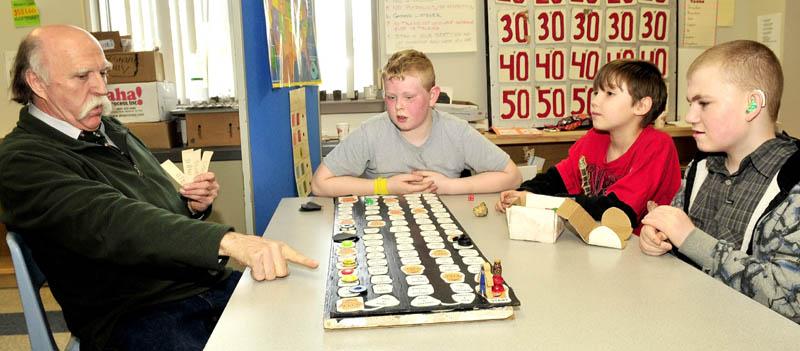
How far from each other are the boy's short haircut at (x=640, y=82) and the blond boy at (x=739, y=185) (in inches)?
19.5

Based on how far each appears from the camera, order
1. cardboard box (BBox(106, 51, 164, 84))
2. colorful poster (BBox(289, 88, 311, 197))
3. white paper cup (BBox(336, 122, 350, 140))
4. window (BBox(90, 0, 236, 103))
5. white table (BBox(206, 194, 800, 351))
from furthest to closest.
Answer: window (BBox(90, 0, 236, 103))
white paper cup (BBox(336, 122, 350, 140))
cardboard box (BBox(106, 51, 164, 84))
colorful poster (BBox(289, 88, 311, 197))
white table (BBox(206, 194, 800, 351))

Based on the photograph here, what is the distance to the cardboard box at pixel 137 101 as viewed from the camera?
119 inches

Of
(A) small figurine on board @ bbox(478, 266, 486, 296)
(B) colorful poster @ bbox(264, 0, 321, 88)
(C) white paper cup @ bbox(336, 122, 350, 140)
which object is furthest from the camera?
(C) white paper cup @ bbox(336, 122, 350, 140)

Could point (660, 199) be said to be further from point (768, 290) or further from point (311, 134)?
point (311, 134)

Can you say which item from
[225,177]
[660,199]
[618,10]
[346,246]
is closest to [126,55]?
[225,177]

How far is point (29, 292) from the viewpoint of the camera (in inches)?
46.9

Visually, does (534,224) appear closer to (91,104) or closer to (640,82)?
(640,82)

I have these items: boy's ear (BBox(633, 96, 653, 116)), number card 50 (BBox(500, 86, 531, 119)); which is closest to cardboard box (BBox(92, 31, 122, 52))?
number card 50 (BBox(500, 86, 531, 119))

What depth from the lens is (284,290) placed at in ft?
3.26

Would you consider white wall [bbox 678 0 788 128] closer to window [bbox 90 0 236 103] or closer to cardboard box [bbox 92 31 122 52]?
window [bbox 90 0 236 103]

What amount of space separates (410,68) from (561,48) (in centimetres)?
203

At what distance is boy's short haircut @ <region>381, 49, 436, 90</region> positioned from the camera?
190cm

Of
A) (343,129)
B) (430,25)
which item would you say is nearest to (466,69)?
(430,25)

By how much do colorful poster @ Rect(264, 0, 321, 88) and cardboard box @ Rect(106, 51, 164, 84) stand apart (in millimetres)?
994
